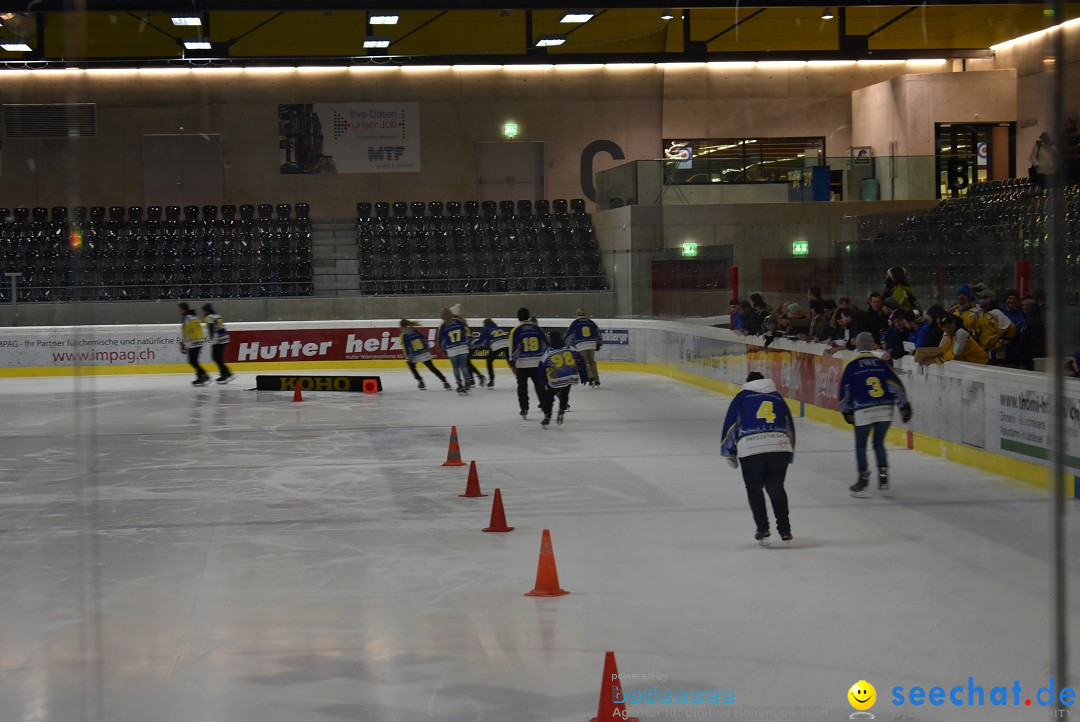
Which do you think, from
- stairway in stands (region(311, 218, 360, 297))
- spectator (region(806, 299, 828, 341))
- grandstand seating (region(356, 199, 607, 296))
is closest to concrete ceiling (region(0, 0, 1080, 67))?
grandstand seating (region(356, 199, 607, 296))

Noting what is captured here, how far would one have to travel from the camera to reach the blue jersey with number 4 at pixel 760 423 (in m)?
8.84

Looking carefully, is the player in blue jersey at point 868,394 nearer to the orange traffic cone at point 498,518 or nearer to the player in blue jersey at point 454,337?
the orange traffic cone at point 498,518

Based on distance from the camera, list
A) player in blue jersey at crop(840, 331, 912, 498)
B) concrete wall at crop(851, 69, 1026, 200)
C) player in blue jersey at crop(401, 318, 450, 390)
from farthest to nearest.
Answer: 1. concrete wall at crop(851, 69, 1026, 200)
2. player in blue jersey at crop(401, 318, 450, 390)
3. player in blue jersey at crop(840, 331, 912, 498)

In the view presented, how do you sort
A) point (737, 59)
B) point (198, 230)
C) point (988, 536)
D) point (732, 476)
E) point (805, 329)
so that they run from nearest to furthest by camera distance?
point (988, 536) < point (732, 476) < point (805, 329) < point (198, 230) < point (737, 59)

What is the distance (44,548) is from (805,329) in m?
11.8

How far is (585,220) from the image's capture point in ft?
103

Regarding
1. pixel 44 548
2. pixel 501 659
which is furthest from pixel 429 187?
pixel 501 659

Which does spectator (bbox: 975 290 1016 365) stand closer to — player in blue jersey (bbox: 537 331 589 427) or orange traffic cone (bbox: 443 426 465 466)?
player in blue jersey (bbox: 537 331 589 427)

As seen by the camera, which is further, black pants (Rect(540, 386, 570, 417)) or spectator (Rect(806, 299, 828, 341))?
spectator (Rect(806, 299, 828, 341))

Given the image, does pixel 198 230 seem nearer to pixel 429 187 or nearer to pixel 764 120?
pixel 429 187

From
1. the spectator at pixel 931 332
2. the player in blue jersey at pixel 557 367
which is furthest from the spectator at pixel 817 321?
the spectator at pixel 931 332

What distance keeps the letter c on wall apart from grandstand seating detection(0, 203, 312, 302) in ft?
25.5

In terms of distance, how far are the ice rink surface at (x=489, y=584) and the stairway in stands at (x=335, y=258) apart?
1360 cm

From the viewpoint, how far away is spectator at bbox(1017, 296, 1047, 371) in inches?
482
